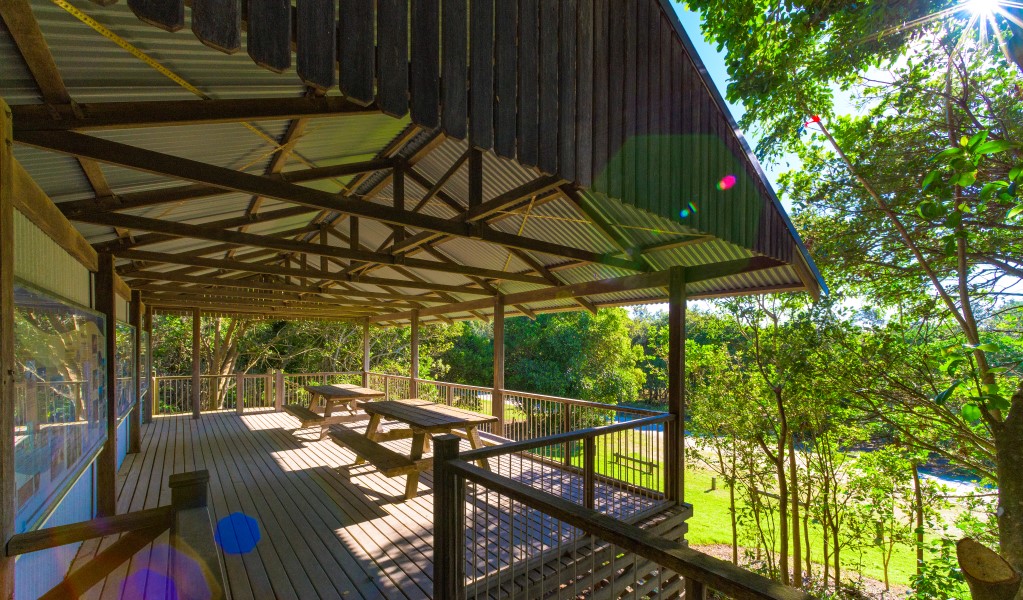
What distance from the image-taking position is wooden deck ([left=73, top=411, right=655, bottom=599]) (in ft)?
10.5

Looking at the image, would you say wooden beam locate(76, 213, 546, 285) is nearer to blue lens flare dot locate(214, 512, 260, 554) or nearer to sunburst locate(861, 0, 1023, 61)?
blue lens flare dot locate(214, 512, 260, 554)

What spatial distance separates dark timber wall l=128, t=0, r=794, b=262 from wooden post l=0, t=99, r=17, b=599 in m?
1.13

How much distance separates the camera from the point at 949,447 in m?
6.84

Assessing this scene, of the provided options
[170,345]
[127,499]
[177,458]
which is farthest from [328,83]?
[170,345]

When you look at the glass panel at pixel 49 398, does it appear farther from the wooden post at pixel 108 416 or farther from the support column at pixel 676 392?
the support column at pixel 676 392

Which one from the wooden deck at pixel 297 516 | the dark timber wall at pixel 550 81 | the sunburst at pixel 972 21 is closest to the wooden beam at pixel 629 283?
the dark timber wall at pixel 550 81

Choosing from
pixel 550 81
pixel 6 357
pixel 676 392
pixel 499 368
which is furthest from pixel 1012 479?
pixel 499 368

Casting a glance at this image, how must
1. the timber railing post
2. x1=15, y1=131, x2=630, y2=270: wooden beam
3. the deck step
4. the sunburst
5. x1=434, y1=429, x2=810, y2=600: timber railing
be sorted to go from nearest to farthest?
x1=434, y1=429, x2=810, y2=600: timber railing → x1=15, y1=131, x2=630, y2=270: wooden beam → the timber railing post → the sunburst → the deck step

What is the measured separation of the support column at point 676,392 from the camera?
486cm

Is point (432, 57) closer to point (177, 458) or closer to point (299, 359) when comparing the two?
point (177, 458)

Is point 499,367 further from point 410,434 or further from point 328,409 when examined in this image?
point 328,409

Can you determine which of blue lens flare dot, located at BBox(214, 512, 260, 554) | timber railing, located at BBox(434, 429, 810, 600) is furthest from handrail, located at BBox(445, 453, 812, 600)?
blue lens flare dot, located at BBox(214, 512, 260, 554)

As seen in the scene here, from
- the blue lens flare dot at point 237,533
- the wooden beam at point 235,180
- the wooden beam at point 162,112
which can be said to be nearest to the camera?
the wooden beam at point 162,112

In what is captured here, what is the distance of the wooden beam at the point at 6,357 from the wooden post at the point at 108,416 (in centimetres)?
312
